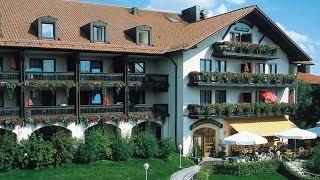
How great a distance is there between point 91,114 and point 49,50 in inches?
227

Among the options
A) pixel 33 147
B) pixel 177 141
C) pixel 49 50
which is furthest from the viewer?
pixel 177 141

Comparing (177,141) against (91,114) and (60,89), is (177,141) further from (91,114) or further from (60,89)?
(60,89)

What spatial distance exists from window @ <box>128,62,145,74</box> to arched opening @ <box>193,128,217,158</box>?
697 cm

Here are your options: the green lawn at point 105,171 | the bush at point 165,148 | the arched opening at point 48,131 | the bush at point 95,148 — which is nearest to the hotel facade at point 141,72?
the arched opening at point 48,131

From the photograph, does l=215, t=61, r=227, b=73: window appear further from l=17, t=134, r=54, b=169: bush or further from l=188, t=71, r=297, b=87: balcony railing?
l=17, t=134, r=54, b=169: bush

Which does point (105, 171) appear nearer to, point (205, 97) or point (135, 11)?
point (205, 97)

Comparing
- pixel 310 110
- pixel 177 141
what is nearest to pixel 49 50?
pixel 177 141

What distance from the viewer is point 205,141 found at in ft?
119

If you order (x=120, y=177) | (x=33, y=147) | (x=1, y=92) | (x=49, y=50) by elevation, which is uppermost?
(x=49, y=50)

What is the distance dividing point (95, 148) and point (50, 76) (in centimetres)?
635

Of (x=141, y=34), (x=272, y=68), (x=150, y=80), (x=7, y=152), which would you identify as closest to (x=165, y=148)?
(x=150, y=80)

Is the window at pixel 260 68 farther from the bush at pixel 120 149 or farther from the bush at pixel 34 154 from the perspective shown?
the bush at pixel 34 154

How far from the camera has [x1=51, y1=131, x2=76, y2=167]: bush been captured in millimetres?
28047

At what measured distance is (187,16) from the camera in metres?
43.8
